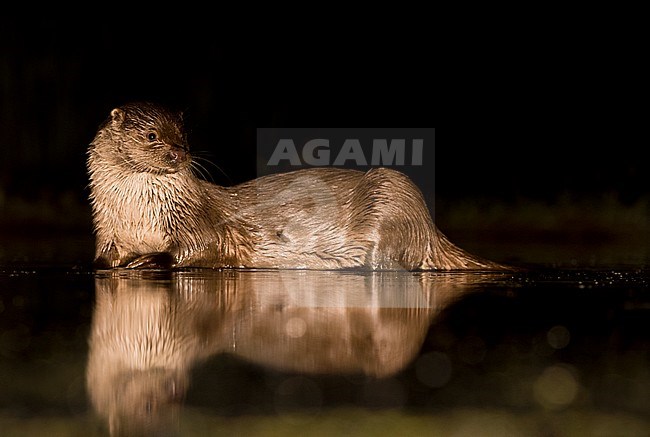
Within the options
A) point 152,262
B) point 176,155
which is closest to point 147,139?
point 176,155

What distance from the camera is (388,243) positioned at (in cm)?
567

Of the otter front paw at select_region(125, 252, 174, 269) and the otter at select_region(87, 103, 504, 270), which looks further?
the otter at select_region(87, 103, 504, 270)

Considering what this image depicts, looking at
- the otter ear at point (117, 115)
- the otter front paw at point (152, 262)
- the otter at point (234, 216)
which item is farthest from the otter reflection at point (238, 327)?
the otter ear at point (117, 115)

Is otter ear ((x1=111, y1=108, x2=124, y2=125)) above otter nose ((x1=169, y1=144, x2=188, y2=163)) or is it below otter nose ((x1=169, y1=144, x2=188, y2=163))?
above

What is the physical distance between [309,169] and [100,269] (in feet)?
5.05

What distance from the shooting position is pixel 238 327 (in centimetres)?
362

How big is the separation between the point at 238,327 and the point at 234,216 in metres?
2.34

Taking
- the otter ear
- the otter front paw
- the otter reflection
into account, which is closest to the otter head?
the otter ear

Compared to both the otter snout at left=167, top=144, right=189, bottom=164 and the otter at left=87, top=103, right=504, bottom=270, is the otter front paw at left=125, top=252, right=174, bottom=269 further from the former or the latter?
the otter snout at left=167, top=144, right=189, bottom=164

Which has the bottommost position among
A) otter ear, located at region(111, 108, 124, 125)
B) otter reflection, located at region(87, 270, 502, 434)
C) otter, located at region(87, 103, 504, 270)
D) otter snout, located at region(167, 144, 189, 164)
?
otter reflection, located at region(87, 270, 502, 434)

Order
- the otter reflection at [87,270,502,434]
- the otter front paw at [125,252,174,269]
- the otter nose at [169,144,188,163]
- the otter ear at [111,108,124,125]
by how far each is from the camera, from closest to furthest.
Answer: the otter reflection at [87,270,502,434], the otter front paw at [125,252,174,269], the otter nose at [169,144,188,163], the otter ear at [111,108,124,125]

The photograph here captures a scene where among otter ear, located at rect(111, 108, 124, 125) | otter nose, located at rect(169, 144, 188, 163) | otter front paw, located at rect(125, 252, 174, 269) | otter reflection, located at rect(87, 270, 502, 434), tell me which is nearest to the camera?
otter reflection, located at rect(87, 270, 502, 434)

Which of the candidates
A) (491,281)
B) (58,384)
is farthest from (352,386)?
(491,281)

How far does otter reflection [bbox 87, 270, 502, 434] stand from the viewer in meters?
2.70
